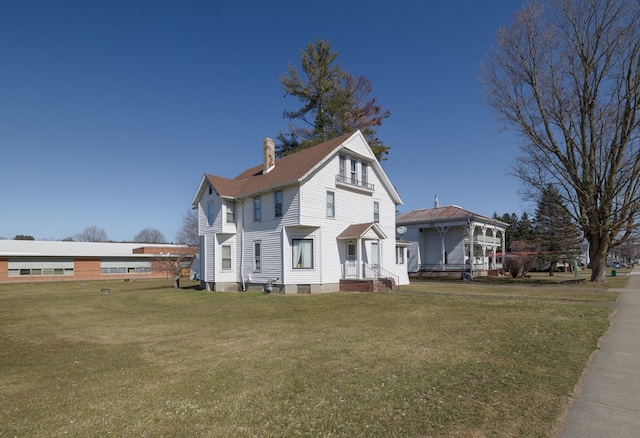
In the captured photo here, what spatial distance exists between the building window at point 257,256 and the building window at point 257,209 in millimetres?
1514

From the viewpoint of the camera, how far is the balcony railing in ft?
75.3

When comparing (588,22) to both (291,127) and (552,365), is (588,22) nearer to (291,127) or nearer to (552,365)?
(291,127)

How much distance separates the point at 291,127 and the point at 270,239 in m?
19.1

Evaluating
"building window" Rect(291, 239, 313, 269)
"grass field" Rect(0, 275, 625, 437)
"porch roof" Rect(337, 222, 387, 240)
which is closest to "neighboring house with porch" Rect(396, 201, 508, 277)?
"porch roof" Rect(337, 222, 387, 240)

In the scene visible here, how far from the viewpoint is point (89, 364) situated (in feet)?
24.0

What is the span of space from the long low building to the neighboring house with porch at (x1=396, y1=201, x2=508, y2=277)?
82.7ft

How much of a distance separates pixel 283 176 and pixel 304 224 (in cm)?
339

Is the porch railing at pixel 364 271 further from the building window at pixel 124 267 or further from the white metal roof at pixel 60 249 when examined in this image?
the building window at pixel 124 267

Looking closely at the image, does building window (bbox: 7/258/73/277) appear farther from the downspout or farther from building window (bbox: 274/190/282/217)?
building window (bbox: 274/190/282/217)

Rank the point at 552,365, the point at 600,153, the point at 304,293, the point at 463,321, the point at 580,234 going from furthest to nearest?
1. the point at 580,234
2. the point at 600,153
3. the point at 304,293
4. the point at 463,321
5. the point at 552,365

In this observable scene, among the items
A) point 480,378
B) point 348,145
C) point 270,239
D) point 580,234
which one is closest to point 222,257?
point 270,239

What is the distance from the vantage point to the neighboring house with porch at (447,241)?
35.4 m

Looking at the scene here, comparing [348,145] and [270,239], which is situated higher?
[348,145]

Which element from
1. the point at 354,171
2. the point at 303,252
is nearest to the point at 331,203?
the point at 354,171
